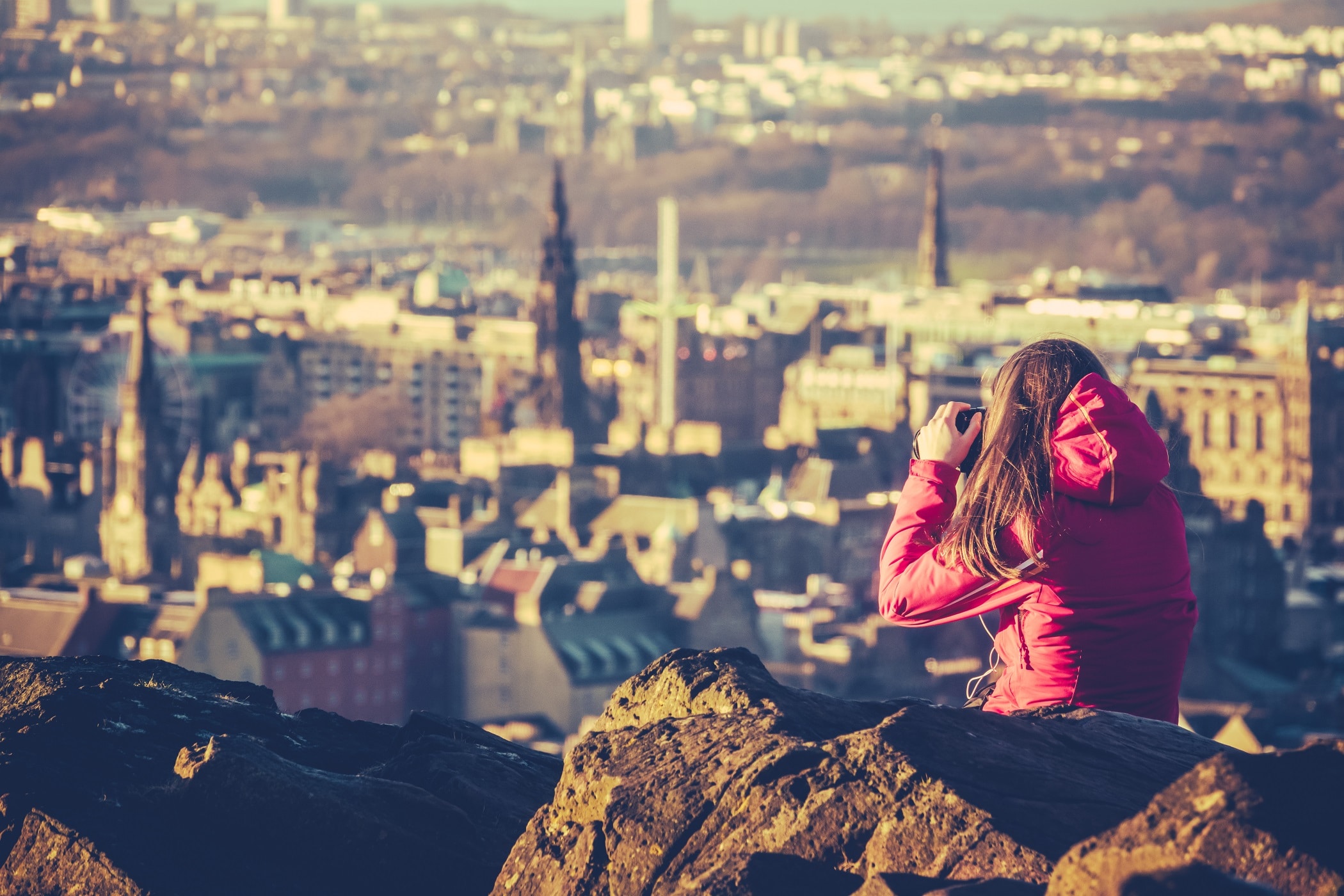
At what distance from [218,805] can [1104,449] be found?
82.2 inches

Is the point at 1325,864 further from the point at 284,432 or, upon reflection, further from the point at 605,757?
the point at 284,432

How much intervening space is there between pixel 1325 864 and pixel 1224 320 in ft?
327

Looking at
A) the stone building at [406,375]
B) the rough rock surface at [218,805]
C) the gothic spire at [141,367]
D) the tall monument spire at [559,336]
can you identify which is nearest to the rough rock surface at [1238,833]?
the rough rock surface at [218,805]

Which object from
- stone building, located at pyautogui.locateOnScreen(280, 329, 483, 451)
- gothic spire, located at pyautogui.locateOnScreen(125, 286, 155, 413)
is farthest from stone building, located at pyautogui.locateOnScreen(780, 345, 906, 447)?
gothic spire, located at pyautogui.locateOnScreen(125, 286, 155, 413)

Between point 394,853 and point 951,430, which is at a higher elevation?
point 951,430

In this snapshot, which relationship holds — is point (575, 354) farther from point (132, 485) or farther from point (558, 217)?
point (132, 485)

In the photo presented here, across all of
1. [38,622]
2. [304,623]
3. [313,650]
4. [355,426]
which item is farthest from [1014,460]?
[355,426]

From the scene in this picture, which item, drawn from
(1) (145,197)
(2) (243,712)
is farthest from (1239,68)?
(2) (243,712)

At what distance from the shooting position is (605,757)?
6492mm

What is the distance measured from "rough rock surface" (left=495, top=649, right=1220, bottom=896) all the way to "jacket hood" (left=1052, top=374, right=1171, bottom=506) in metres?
0.51

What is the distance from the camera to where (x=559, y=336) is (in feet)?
258

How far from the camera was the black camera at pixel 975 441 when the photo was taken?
6312mm

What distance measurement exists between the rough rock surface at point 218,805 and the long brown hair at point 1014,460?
4.75 ft

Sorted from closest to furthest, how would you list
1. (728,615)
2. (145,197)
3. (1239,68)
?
(728,615) < (145,197) < (1239,68)
